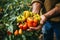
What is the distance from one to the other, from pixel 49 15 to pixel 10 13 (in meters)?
1.26

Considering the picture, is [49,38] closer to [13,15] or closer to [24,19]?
[24,19]

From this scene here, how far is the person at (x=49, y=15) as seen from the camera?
248 cm

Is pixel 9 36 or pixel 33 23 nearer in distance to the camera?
pixel 33 23

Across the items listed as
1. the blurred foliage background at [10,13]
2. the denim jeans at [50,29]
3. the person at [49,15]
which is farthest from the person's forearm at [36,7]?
the blurred foliage background at [10,13]

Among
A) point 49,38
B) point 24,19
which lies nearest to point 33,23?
point 24,19

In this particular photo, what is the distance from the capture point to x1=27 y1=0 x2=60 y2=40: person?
8.13ft

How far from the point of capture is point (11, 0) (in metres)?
3.88

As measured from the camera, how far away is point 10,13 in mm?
3648

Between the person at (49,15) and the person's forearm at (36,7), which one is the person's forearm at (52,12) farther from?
the person's forearm at (36,7)

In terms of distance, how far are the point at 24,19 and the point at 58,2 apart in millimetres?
434

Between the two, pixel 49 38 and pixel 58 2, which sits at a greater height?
pixel 58 2

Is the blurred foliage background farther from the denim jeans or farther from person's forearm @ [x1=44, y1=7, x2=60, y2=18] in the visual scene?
person's forearm @ [x1=44, y1=7, x2=60, y2=18]

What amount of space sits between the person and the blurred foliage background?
1.59ft

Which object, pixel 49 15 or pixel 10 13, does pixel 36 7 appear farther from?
pixel 10 13
